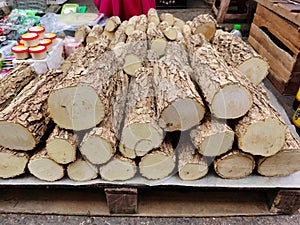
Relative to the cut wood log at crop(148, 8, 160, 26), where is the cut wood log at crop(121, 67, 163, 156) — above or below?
below

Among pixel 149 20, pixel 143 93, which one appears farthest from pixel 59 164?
Result: pixel 149 20

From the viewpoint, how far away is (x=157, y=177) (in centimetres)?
129

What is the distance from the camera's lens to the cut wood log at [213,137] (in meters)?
1.18

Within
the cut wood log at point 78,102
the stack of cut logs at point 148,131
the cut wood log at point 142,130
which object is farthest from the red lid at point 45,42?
the cut wood log at point 142,130

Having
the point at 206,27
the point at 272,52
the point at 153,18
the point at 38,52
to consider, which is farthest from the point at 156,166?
the point at 272,52

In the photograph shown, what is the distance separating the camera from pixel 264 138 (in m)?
1.18

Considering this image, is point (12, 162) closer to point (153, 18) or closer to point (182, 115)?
point (182, 115)

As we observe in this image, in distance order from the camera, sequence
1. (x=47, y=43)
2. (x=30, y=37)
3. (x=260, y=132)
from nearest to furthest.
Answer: (x=260, y=132), (x=30, y=37), (x=47, y=43)

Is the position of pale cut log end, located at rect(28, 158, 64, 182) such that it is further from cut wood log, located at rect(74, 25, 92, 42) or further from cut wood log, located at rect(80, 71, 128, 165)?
cut wood log, located at rect(74, 25, 92, 42)

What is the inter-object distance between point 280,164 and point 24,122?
4.03ft

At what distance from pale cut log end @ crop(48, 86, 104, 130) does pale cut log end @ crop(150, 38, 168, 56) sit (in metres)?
0.98

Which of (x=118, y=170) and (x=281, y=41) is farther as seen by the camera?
(x=281, y=41)

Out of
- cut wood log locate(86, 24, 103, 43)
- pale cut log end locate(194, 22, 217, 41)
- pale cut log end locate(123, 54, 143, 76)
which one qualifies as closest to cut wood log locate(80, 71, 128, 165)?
pale cut log end locate(123, 54, 143, 76)

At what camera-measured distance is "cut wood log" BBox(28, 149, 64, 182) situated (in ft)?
4.10
